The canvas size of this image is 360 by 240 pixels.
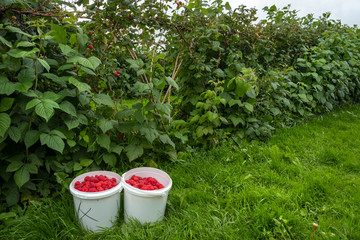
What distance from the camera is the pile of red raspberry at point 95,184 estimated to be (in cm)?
161

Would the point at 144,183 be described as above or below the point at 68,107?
below

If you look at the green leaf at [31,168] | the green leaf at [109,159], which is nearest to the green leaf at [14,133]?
the green leaf at [31,168]

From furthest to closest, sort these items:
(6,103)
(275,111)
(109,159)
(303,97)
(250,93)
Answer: (303,97)
(275,111)
(250,93)
(109,159)
(6,103)

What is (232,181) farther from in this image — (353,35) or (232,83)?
(353,35)

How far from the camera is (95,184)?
1.66 metres

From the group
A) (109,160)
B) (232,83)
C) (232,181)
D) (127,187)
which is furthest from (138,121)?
(232,83)

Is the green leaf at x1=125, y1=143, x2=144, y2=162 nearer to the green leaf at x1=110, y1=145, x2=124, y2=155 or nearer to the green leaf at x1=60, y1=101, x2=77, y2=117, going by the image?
the green leaf at x1=110, y1=145, x2=124, y2=155

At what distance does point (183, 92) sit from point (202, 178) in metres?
1.39

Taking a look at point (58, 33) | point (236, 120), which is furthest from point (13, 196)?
point (236, 120)

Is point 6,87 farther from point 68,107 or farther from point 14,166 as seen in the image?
point 14,166

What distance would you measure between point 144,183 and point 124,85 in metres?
1.47

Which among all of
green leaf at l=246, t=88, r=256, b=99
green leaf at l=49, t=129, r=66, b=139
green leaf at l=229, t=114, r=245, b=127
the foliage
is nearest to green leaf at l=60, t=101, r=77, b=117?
the foliage

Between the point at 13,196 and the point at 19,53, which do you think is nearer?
the point at 19,53

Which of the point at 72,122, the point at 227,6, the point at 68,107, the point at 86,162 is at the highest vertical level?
the point at 227,6
